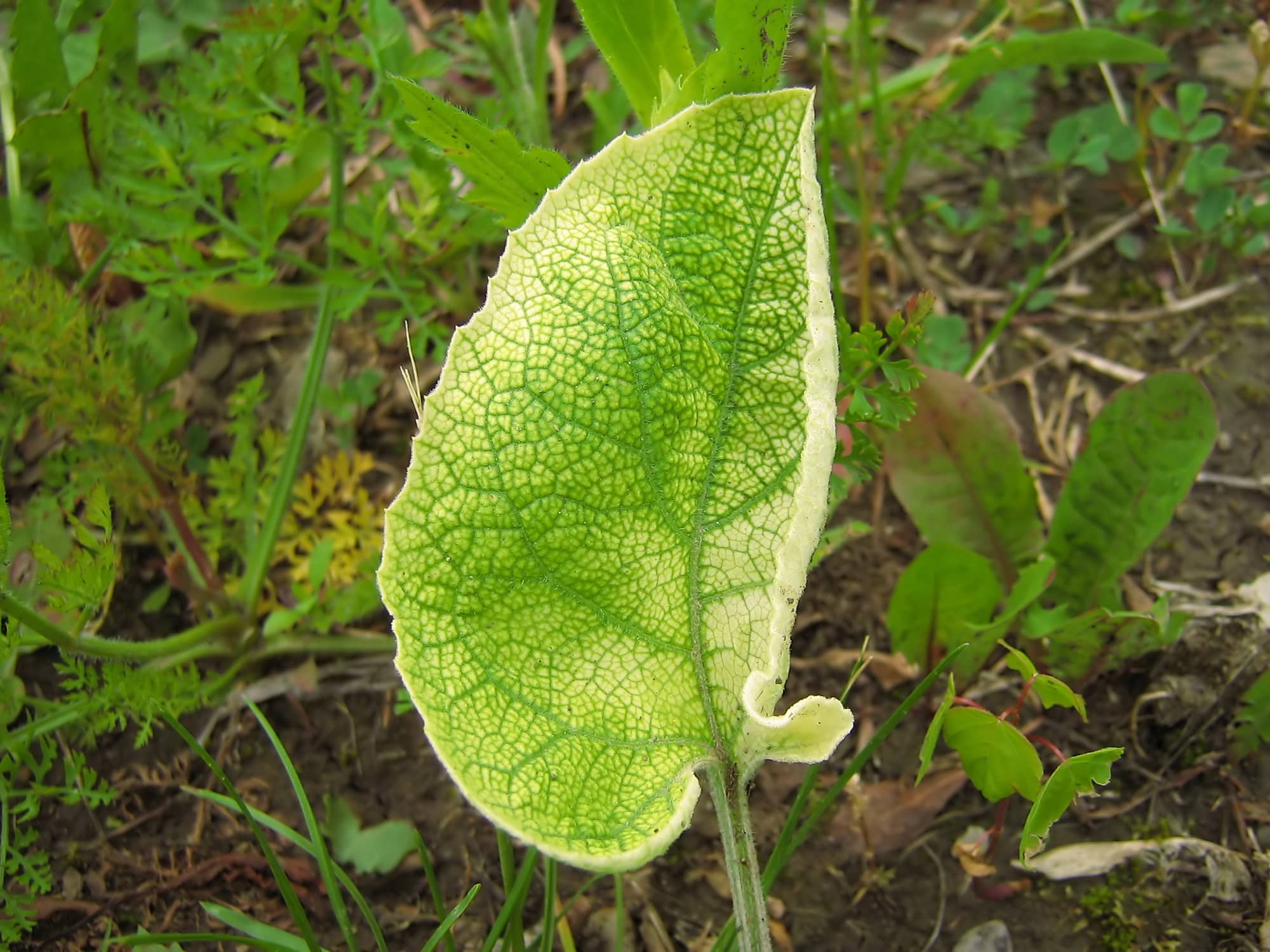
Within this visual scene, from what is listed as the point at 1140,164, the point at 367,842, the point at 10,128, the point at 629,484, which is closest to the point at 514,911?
the point at 367,842

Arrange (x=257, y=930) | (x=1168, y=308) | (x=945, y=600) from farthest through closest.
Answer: (x=1168, y=308), (x=945, y=600), (x=257, y=930)

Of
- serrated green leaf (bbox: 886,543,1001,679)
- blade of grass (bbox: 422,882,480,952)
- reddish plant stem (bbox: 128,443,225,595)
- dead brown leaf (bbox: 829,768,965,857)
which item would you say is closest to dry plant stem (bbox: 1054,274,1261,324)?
serrated green leaf (bbox: 886,543,1001,679)

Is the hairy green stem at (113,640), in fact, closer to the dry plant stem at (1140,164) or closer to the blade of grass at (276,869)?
the blade of grass at (276,869)

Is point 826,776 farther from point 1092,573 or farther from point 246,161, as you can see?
point 246,161

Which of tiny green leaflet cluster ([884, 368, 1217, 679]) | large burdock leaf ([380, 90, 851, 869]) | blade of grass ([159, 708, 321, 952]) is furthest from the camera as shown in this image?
tiny green leaflet cluster ([884, 368, 1217, 679])

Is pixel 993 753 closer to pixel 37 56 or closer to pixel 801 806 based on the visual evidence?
pixel 801 806

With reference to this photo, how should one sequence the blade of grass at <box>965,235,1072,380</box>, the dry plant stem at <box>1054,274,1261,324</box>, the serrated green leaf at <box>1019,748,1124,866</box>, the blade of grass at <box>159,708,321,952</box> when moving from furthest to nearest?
the dry plant stem at <box>1054,274,1261,324</box>, the blade of grass at <box>965,235,1072,380</box>, the blade of grass at <box>159,708,321,952</box>, the serrated green leaf at <box>1019,748,1124,866</box>

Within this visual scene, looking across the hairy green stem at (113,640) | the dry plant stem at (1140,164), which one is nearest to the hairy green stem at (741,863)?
the hairy green stem at (113,640)

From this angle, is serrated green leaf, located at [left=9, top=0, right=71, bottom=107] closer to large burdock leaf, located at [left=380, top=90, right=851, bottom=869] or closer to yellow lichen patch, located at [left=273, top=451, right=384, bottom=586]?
yellow lichen patch, located at [left=273, top=451, right=384, bottom=586]
